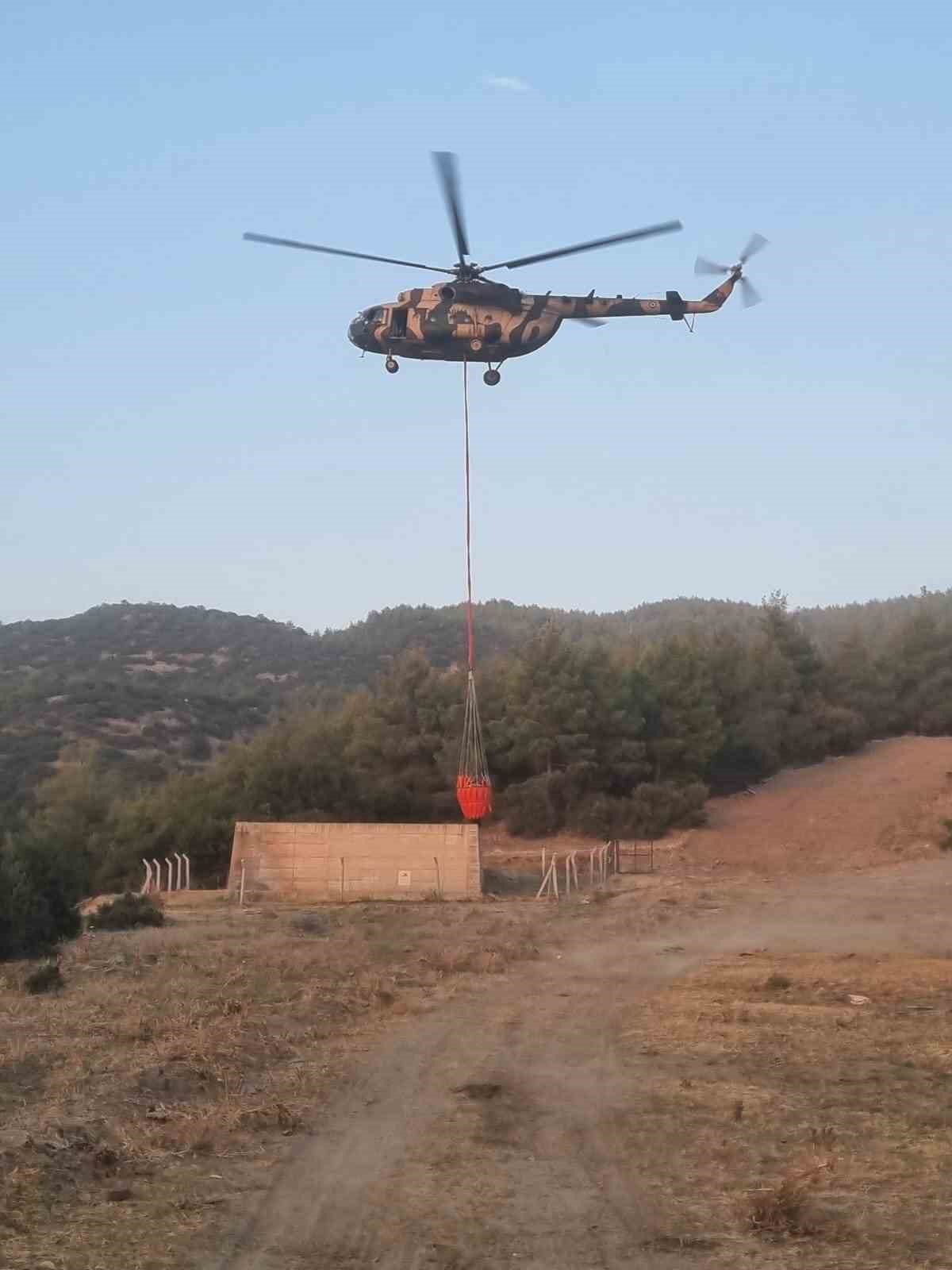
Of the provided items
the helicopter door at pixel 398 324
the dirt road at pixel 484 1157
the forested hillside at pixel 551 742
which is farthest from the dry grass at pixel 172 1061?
the forested hillside at pixel 551 742

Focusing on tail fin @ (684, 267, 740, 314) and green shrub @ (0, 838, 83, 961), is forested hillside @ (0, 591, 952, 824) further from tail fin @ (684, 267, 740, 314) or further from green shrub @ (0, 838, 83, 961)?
tail fin @ (684, 267, 740, 314)

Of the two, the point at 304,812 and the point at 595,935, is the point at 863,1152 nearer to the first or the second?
the point at 595,935

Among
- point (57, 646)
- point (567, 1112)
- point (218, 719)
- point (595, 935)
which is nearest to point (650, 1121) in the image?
point (567, 1112)

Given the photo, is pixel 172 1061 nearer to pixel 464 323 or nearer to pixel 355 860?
pixel 464 323

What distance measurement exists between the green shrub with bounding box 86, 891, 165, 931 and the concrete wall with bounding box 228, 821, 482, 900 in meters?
3.96

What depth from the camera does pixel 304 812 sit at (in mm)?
33031

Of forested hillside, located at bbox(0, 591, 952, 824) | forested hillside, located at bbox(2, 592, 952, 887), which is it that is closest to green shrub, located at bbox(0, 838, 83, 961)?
forested hillside, located at bbox(0, 591, 952, 824)

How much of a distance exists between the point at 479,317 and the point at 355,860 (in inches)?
429

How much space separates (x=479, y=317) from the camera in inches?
648

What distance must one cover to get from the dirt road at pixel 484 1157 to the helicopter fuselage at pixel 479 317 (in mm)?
7563

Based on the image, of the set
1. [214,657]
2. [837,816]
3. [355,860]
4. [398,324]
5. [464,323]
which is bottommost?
[355,860]

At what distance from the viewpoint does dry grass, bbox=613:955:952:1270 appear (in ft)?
18.0

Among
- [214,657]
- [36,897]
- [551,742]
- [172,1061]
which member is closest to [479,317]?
[36,897]

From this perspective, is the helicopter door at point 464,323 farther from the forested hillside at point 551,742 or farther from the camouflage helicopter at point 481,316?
the forested hillside at point 551,742
